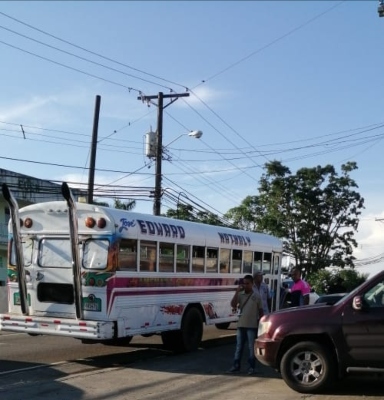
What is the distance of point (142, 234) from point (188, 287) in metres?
2.08

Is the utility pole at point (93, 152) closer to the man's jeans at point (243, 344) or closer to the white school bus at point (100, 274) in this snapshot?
the white school bus at point (100, 274)

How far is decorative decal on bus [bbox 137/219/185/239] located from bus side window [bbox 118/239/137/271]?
0.37 meters

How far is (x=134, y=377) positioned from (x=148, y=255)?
268 centimetres

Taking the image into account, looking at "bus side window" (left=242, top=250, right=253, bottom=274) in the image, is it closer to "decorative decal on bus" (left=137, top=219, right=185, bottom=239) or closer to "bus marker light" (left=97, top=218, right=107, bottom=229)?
"decorative decal on bus" (left=137, top=219, right=185, bottom=239)

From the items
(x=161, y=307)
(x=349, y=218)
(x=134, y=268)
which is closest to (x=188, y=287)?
(x=161, y=307)

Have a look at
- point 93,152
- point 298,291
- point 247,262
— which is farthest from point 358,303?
point 93,152

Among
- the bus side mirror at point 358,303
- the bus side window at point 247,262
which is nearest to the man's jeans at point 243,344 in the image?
the bus side mirror at point 358,303

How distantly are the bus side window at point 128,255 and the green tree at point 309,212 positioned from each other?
24583mm

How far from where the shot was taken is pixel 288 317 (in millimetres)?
8320

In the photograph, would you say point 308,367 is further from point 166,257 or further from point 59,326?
point 166,257

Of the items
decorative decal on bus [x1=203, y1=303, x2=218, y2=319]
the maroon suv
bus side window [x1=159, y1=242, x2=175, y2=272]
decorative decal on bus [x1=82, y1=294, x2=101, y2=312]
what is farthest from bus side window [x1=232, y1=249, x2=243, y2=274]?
the maroon suv

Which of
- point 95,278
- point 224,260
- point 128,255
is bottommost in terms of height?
point 95,278

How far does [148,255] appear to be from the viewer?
11477 mm

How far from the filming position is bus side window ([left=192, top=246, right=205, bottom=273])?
13.0m
